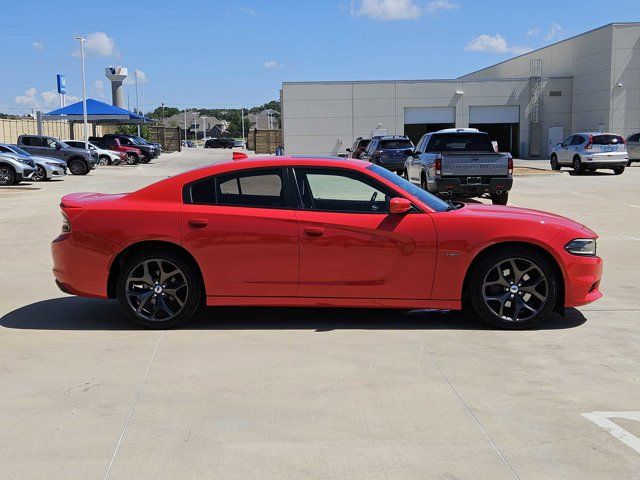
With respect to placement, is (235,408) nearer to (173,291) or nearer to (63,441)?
(63,441)

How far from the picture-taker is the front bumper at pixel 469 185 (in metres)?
16.1

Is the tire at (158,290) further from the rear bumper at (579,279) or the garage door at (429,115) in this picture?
the garage door at (429,115)

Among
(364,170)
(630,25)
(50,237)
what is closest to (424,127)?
(630,25)

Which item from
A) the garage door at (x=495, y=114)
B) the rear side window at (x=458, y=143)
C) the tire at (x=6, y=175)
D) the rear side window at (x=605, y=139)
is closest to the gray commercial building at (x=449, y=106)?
the garage door at (x=495, y=114)

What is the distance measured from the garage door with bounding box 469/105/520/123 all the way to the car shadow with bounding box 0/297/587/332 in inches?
1876

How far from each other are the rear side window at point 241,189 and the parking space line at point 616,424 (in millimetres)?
3233

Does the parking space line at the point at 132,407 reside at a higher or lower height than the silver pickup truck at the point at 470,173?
lower

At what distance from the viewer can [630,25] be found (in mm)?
45875

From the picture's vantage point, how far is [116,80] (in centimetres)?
7175

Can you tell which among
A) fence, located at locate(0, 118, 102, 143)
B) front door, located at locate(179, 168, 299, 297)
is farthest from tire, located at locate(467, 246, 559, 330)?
fence, located at locate(0, 118, 102, 143)

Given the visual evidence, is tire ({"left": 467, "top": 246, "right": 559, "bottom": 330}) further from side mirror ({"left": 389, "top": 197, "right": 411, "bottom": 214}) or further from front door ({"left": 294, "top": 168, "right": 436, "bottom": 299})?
side mirror ({"left": 389, "top": 197, "right": 411, "bottom": 214})

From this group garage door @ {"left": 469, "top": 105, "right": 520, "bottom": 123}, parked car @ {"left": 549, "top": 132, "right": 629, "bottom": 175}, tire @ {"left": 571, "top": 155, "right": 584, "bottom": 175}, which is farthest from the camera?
garage door @ {"left": 469, "top": 105, "right": 520, "bottom": 123}

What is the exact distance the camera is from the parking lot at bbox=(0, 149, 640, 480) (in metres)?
3.76

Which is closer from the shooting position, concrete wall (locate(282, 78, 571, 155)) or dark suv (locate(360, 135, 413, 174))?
dark suv (locate(360, 135, 413, 174))
